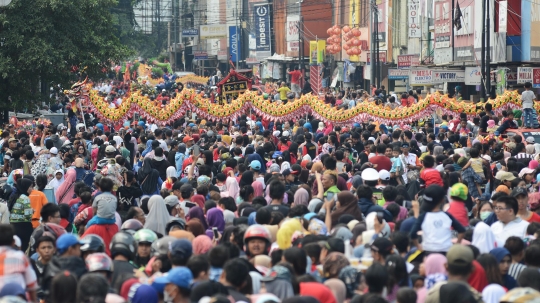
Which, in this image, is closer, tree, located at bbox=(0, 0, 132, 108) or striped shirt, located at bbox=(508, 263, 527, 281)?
striped shirt, located at bbox=(508, 263, 527, 281)

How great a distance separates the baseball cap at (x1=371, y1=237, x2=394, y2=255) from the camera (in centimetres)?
862

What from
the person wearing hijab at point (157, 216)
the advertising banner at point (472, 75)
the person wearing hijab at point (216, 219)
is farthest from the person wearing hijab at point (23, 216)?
the advertising banner at point (472, 75)

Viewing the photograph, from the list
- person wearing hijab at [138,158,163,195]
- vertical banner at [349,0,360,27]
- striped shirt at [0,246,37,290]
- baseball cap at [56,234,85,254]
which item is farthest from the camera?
vertical banner at [349,0,360,27]

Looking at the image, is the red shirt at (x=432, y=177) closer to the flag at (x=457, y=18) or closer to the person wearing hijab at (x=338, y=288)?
the person wearing hijab at (x=338, y=288)

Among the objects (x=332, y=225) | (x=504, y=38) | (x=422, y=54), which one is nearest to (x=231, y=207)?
(x=332, y=225)

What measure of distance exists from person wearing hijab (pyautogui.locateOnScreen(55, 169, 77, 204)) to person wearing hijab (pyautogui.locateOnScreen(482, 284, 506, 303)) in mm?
8843

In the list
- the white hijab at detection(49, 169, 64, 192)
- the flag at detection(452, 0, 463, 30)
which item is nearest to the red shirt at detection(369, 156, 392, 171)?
the white hijab at detection(49, 169, 64, 192)

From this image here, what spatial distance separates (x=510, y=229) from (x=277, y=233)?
2168 mm

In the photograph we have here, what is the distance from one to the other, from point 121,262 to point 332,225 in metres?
2.91

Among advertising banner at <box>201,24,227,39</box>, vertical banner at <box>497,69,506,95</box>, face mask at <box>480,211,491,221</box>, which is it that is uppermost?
advertising banner at <box>201,24,227,39</box>

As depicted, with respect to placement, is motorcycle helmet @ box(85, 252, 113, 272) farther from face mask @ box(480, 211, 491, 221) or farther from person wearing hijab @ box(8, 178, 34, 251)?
person wearing hijab @ box(8, 178, 34, 251)

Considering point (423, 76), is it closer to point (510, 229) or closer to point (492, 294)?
point (510, 229)

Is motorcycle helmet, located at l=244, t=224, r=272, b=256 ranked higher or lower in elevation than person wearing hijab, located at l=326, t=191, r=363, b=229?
higher

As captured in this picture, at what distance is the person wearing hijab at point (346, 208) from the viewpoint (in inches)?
→ 442
